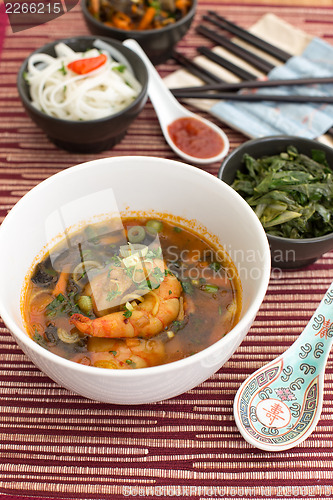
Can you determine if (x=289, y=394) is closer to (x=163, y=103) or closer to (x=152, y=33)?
(x=163, y=103)

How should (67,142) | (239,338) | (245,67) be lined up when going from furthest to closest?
(245,67) < (67,142) < (239,338)

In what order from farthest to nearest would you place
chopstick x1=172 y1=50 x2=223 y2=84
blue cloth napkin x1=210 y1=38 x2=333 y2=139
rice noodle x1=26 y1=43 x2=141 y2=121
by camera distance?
chopstick x1=172 y1=50 x2=223 y2=84 → blue cloth napkin x1=210 y1=38 x2=333 y2=139 → rice noodle x1=26 y1=43 x2=141 y2=121

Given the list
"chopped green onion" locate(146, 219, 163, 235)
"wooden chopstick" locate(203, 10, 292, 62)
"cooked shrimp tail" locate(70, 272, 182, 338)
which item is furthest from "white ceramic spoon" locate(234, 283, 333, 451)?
"wooden chopstick" locate(203, 10, 292, 62)

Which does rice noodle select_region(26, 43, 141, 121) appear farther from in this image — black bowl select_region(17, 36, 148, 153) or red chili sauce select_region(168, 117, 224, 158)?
red chili sauce select_region(168, 117, 224, 158)

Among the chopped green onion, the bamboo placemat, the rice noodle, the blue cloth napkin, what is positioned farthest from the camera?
the blue cloth napkin

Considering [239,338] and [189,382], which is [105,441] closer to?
[189,382]

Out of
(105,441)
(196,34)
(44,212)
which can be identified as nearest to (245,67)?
(196,34)
